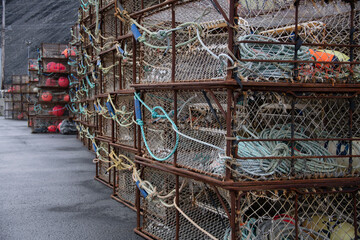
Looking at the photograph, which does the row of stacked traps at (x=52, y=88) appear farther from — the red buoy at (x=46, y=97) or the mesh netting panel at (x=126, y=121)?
the mesh netting panel at (x=126, y=121)

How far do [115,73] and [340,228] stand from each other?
4242 mm

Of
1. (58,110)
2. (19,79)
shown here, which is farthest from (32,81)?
(19,79)

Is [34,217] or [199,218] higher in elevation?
[199,218]

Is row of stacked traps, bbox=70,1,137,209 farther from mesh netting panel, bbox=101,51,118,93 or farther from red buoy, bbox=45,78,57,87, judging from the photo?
red buoy, bbox=45,78,57,87

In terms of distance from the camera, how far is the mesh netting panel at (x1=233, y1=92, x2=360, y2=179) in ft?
10.7

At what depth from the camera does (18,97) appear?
2769 centimetres

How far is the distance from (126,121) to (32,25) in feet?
149

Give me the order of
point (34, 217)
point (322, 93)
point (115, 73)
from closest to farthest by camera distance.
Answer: point (322, 93) < point (34, 217) < point (115, 73)

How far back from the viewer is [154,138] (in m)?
4.59

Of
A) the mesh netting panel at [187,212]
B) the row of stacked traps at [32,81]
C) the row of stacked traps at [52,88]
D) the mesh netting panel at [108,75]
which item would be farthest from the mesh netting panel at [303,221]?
the row of stacked traps at [32,81]

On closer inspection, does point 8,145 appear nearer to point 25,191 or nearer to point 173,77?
point 25,191

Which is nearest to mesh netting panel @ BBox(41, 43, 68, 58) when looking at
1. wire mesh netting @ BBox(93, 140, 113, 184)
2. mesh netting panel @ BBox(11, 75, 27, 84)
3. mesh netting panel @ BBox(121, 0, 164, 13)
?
wire mesh netting @ BBox(93, 140, 113, 184)

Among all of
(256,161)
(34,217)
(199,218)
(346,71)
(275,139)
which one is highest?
(346,71)

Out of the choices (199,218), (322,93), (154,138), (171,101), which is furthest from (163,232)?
(322,93)
